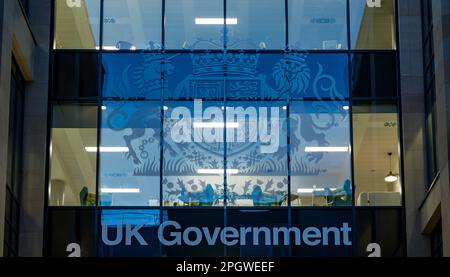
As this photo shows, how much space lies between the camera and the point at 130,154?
28.0m

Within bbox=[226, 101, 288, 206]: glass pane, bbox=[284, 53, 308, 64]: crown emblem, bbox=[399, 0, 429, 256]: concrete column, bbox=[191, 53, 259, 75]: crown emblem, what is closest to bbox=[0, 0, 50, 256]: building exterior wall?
bbox=[191, 53, 259, 75]: crown emblem

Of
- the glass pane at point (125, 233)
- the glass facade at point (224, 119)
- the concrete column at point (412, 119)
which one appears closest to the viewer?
the concrete column at point (412, 119)

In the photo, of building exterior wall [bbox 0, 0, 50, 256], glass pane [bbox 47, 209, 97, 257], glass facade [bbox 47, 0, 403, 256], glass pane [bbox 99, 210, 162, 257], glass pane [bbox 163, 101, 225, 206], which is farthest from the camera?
glass pane [bbox 163, 101, 225, 206]

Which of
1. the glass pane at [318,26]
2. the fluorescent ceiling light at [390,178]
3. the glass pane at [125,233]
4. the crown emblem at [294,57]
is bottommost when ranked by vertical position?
the glass pane at [125,233]

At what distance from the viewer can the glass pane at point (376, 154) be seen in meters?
27.5

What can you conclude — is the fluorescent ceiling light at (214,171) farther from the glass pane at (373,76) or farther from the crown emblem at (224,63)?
the glass pane at (373,76)

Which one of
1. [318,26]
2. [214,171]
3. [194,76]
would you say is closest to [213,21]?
[194,76]

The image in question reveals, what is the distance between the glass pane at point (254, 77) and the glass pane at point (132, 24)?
2065mm

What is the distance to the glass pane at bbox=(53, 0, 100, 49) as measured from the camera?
2845cm

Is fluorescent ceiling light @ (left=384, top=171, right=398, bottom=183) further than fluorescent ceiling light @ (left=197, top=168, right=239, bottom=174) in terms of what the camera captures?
No

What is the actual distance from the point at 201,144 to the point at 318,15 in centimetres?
458

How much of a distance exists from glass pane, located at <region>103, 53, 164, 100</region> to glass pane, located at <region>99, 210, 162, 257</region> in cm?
310

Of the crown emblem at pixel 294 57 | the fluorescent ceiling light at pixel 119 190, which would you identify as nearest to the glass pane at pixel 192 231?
the fluorescent ceiling light at pixel 119 190

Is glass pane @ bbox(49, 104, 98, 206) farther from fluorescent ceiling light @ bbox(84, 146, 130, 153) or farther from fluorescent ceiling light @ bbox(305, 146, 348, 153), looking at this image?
fluorescent ceiling light @ bbox(305, 146, 348, 153)
